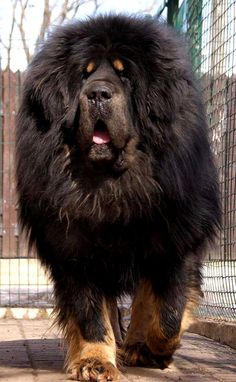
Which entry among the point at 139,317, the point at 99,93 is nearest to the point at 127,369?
the point at 139,317

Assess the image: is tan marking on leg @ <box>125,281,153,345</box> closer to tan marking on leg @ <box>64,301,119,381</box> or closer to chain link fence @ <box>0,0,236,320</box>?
tan marking on leg @ <box>64,301,119,381</box>

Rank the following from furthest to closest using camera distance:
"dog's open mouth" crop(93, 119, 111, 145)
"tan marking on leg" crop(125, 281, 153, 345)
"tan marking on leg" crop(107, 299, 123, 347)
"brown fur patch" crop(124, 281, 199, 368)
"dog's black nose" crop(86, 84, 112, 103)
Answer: "tan marking on leg" crop(107, 299, 123, 347), "tan marking on leg" crop(125, 281, 153, 345), "brown fur patch" crop(124, 281, 199, 368), "dog's open mouth" crop(93, 119, 111, 145), "dog's black nose" crop(86, 84, 112, 103)

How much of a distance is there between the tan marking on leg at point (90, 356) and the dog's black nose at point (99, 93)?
3.20ft

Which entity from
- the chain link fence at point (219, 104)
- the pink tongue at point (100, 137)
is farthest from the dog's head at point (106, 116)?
the chain link fence at point (219, 104)

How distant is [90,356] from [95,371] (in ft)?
0.32

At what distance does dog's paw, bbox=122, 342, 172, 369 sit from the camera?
14.4ft

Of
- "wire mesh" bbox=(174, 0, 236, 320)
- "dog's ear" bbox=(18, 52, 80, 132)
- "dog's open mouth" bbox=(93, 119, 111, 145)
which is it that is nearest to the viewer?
"dog's open mouth" bbox=(93, 119, 111, 145)

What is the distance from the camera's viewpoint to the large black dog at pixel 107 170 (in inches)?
159

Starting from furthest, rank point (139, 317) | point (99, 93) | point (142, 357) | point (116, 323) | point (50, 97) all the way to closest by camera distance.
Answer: point (116, 323) → point (139, 317) → point (142, 357) → point (50, 97) → point (99, 93)

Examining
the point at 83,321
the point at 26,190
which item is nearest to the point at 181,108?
the point at 26,190

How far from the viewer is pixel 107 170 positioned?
409 centimetres

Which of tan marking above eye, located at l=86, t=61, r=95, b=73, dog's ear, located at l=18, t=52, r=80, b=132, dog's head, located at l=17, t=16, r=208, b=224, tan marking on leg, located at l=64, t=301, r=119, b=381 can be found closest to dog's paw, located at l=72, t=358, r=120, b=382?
tan marking on leg, located at l=64, t=301, r=119, b=381

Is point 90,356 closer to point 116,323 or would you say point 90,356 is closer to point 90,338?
point 90,338

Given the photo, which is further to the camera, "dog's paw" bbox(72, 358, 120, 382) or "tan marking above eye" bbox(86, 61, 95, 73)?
"tan marking above eye" bbox(86, 61, 95, 73)
